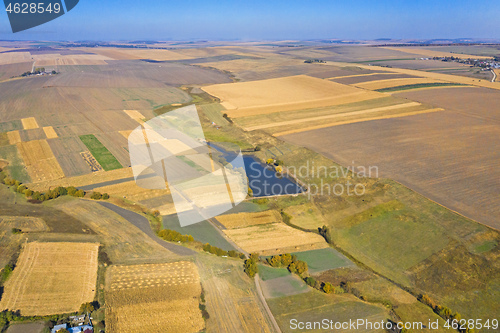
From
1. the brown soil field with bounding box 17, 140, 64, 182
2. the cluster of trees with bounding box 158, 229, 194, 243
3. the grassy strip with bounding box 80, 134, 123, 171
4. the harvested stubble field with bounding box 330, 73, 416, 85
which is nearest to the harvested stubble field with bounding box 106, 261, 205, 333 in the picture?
the cluster of trees with bounding box 158, 229, 194, 243

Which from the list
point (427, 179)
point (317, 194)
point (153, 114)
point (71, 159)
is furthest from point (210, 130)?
point (427, 179)

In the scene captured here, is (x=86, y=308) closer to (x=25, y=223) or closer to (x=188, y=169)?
(x=25, y=223)

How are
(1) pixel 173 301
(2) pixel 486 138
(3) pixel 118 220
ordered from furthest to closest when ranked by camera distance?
(2) pixel 486 138 < (3) pixel 118 220 < (1) pixel 173 301

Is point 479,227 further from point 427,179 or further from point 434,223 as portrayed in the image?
point 427,179

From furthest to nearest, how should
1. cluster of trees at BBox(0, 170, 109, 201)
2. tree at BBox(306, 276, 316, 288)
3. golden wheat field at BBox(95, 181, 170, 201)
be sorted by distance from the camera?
golden wheat field at BBox(95, 181, 170, 201)
cluster of trees at BBox(0, 170, 109, 201)
tree at BBox(306, 276, 316, 288)

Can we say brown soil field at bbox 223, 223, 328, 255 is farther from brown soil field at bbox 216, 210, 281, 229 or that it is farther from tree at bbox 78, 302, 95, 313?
tree at bbox 78, 302, 95, 313

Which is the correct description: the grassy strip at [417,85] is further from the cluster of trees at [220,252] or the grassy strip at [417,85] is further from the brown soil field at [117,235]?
the brown soil field at [117,235]
